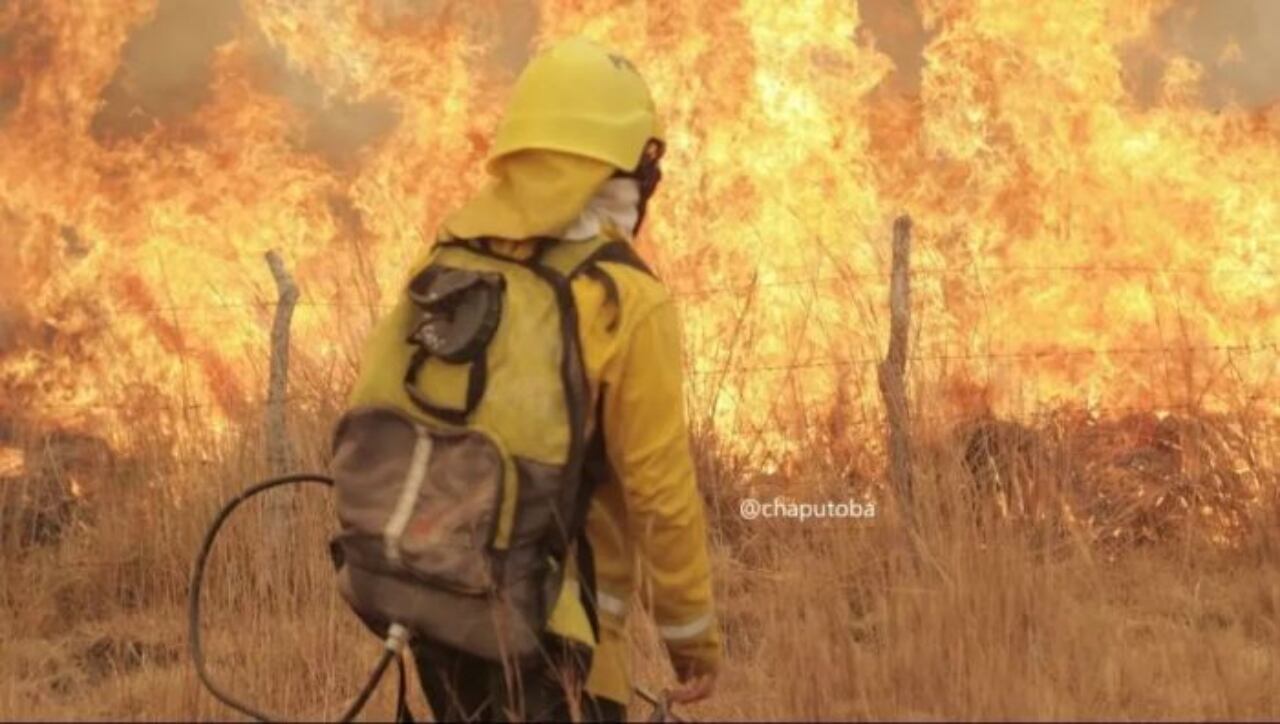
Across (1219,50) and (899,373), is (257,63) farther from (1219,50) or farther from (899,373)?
(899,373)

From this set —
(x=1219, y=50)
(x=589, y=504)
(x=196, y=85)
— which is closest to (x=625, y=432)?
(x=589, y=504)

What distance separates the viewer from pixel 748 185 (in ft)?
33.8

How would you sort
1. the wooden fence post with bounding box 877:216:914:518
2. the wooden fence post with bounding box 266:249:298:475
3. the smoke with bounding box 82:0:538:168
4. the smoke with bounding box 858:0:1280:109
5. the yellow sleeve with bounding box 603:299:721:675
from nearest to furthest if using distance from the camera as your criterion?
the yellow sleeve with bounding box 603:299:721:675, the wooden fence post with bounding box 877:216:914:518, the wooden fence post with bounding box 266:249:298:475, the smoke with bounding box 858:0:1280:109, the smoke with bounding box 82:0:538:168

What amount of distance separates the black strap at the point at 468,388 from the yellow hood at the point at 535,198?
0.74 feet

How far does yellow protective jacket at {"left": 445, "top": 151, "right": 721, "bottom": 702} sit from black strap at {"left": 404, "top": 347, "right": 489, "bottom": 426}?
0.18 m

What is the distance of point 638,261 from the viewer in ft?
11.8

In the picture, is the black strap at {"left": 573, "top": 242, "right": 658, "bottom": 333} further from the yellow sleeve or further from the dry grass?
the dry grass

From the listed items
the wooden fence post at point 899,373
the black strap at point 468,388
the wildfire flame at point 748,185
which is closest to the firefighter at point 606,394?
the black strap at point 468,388

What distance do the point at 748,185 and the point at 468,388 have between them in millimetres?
6939

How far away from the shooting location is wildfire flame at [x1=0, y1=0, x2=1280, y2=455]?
31.6ft

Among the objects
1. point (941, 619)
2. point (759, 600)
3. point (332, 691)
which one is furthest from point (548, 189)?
point (759, 600)

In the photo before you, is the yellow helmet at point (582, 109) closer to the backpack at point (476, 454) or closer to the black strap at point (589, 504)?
the backpack at point (476, 454)

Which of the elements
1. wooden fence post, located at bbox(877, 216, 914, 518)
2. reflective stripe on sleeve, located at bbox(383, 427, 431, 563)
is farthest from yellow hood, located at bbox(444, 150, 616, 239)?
wooden fence post, located at bbox(877, 216, 914, 518)

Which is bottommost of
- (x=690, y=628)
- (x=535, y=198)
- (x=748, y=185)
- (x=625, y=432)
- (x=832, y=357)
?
(x=690, y=628)
